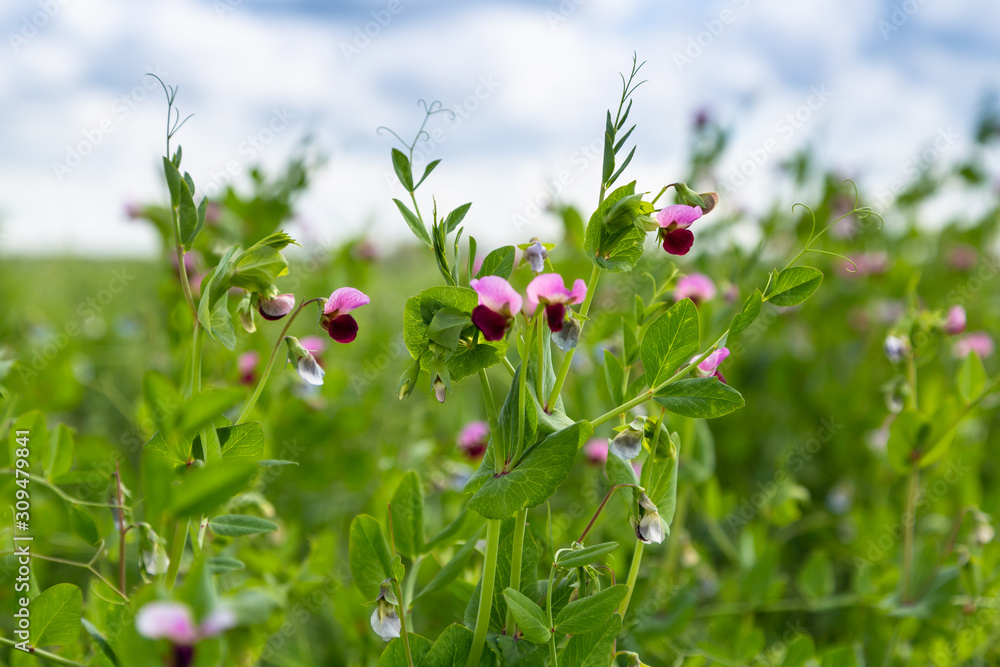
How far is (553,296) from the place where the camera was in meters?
0.59

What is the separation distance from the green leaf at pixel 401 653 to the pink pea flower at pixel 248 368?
0.98m

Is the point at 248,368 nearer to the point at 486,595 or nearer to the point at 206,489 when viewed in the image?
the point at 486,595

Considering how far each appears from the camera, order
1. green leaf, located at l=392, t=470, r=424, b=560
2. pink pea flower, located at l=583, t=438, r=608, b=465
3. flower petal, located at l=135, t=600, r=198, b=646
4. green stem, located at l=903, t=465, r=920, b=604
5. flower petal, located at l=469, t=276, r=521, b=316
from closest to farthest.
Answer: flower petal, located at l=135, t=600, r=198, b=646
flower petal, located at l=469, t=276, r=521, b=316
green leaf, located at l=392, t=470, r=424, b=560
green stem, located at l=903, t=465, r=920, b=604
pink pea flower, located at l=583, t=438, r=608, b=465

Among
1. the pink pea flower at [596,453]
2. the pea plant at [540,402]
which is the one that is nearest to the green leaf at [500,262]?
the pea plant at [540,402]

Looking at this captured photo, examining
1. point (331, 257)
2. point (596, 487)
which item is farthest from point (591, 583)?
point (331, 257)

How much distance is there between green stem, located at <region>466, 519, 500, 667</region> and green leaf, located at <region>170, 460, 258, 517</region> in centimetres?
29

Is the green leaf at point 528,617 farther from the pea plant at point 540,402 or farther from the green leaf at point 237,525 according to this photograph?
the green leaf at point 237,525

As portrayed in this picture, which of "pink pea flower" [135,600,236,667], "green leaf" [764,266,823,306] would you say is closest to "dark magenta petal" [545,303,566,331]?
"green leaf" [764,266,823,306]

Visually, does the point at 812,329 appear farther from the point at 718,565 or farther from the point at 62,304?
the point at 62,304

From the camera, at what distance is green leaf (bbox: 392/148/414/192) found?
2.09 feet

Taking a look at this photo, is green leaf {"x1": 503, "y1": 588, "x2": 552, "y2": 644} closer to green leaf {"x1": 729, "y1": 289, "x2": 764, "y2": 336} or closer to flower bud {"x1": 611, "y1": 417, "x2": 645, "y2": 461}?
flower bud {"x1": 611, "y1": 417, "x2": 645, "y2": 461}

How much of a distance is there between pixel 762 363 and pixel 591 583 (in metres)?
2.04

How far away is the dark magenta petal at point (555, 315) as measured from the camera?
1.96 feet

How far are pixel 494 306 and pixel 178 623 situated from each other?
0.33m
